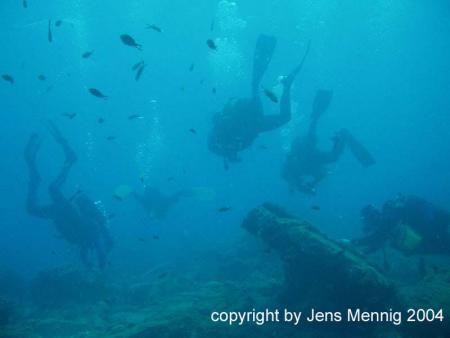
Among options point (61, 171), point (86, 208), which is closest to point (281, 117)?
point (86, 208)

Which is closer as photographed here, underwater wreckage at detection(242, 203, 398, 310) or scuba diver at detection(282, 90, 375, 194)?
underwater wreckage at detection(242, 203, 398, 310)

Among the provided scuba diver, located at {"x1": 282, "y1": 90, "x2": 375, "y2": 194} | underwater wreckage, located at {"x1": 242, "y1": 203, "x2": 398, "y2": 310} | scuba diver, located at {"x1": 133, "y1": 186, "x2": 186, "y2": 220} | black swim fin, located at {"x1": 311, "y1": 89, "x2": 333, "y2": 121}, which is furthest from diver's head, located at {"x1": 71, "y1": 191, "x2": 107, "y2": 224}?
black swim fin, located at {"x1": 311, "y1": 89, "x2": 333, "y2": 121}

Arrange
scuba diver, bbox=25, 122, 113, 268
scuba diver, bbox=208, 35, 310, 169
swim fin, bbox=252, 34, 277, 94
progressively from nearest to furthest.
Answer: scuba diver, bbox=208, 35, 310, 169
swim fin, bbox=252, 34, 277, 94
scuba diver, bbox=25, 122, 113, 268

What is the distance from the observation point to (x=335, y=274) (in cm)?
812

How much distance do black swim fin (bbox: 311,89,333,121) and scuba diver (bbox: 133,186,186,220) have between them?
8311 mm

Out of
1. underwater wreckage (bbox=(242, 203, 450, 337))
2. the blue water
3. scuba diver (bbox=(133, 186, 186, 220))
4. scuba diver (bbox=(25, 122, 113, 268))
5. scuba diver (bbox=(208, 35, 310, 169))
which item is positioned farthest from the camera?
the blue water

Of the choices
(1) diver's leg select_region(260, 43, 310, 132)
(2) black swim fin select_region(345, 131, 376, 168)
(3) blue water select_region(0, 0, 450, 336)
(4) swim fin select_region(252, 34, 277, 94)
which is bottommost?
(3) blue water select_region(0, 0, 450, 336)

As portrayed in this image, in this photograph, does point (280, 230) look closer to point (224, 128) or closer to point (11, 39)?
point (224, 128)

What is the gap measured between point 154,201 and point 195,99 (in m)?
117

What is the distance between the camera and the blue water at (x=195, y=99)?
4697 centimetres

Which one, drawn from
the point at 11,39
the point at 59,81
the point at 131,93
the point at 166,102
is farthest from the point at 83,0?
the point at 166,102

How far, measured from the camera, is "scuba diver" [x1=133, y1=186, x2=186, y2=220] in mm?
20188

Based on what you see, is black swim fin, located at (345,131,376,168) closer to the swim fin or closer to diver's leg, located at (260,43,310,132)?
diver's leg, located at (260,43,310,132)

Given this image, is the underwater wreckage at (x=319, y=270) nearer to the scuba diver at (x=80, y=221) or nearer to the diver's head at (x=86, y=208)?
the scuba diver at (x=80, y=221)
